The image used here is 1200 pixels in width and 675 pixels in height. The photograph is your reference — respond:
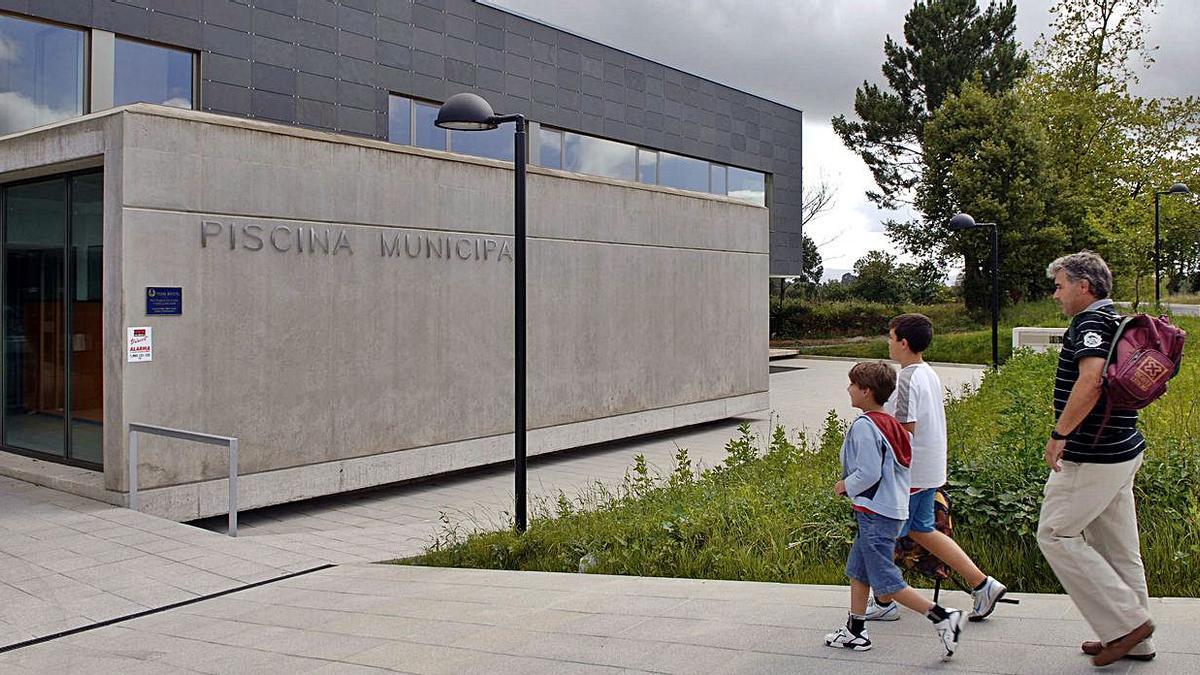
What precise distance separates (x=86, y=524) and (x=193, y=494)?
1357 millimetres

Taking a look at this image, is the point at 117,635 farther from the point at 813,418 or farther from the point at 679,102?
the point at 679,102

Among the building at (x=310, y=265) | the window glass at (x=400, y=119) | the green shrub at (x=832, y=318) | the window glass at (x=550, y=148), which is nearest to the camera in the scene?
the building at (x=310, y=265)

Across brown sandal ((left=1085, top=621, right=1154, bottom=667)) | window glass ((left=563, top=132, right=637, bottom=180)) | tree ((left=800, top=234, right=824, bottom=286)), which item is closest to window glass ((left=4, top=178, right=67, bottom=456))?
brown sandal ((left=1085, top=621, right=1154, bottom=667))

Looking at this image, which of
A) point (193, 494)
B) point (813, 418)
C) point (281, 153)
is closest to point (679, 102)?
point (813, 418)

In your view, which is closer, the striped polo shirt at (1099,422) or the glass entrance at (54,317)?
the striped polo shirt at (1099,422)

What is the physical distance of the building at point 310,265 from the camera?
418 inches

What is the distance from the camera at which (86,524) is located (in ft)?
31.0

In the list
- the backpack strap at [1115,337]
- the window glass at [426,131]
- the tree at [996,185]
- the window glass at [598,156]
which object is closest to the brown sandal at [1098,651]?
the backpack strap at [1115,337]

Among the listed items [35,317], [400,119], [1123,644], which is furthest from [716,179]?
[1123,644]

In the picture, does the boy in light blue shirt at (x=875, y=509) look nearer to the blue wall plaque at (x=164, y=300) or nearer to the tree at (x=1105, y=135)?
the blue wall plaque at (x=164, y=300)

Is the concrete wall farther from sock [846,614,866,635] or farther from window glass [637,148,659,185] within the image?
window glass [637,148,659,185]

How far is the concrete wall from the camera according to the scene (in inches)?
410

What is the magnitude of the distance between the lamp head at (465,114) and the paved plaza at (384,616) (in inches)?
146

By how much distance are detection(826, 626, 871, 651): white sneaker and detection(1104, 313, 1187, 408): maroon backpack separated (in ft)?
5.18
